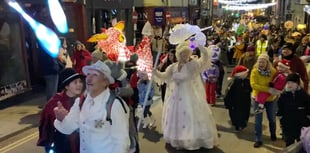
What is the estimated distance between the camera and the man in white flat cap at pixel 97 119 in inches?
148

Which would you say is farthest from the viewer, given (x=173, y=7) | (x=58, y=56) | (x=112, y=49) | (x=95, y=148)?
(x=173, y=7)

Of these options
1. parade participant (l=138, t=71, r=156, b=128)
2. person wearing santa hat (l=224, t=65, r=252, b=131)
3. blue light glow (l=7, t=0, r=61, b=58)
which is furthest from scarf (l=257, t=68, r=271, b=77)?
blue light glow (l=7, t=0, r=61, b=58)

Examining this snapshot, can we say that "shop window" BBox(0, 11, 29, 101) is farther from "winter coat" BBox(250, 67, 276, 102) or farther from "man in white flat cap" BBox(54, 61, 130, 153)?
"man in white flat cap" BBox(54, 61, 130, 153)

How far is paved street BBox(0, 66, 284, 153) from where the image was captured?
746 centimetres

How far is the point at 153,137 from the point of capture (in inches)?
323

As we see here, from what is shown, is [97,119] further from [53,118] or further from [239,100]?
[239,100]

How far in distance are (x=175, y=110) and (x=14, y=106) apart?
589 centimetres

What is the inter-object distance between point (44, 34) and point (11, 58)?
4.03 ft

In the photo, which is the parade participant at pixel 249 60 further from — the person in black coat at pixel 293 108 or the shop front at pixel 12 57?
the shop front at pixel 12 57

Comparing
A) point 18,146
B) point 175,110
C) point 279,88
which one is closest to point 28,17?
point 18,146

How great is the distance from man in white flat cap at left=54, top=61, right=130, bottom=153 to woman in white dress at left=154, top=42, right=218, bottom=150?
10.6 ft

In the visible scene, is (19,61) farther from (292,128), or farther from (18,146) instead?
(292,128)

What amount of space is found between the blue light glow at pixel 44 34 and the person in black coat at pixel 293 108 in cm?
563

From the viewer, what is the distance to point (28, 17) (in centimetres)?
1272
